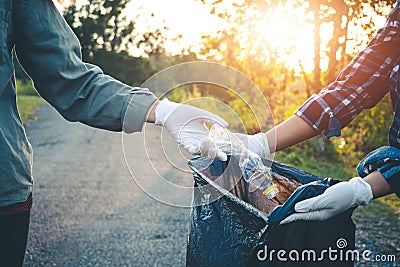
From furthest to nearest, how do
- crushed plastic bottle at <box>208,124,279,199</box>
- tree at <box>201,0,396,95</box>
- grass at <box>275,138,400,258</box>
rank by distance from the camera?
tree at <box>201,0,396,95</box> → grass at <box>275,138,400,258</box> → crushed plastic bottle at <box>208,124,279,199</box>

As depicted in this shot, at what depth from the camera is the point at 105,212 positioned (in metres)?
5.21

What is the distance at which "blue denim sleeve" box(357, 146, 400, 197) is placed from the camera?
1.60 m

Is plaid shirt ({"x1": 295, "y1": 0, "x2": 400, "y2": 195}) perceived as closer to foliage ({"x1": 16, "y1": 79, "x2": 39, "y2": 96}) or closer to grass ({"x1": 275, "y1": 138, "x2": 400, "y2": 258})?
grass ({"x1": 275, "y1": 138, "x2": 400, "y2": 258})

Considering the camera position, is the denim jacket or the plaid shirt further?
the plaid shirt

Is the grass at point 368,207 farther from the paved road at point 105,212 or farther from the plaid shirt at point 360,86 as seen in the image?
the plaid shirt at point 360,86

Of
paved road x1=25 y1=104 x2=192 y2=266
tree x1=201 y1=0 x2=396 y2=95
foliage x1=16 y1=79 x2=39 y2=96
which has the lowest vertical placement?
foliage x1=16 y1=79 x2=39 y2=96

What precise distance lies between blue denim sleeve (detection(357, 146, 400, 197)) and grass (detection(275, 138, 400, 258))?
8.55 ft

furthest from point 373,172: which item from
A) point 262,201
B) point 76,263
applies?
point 76,263

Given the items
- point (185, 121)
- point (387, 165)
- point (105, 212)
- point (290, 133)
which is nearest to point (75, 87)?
point (185, 121)

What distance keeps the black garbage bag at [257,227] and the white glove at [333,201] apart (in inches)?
0.8

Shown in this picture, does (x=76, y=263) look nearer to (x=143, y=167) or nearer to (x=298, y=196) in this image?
(x=298, y=196)

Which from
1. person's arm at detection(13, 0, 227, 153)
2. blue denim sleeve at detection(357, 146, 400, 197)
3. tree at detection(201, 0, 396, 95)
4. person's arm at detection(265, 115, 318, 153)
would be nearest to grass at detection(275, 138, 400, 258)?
tree at detection(201, 0, 396, 95)

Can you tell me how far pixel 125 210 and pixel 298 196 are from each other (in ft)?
13.1

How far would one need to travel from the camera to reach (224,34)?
25.1 ft
